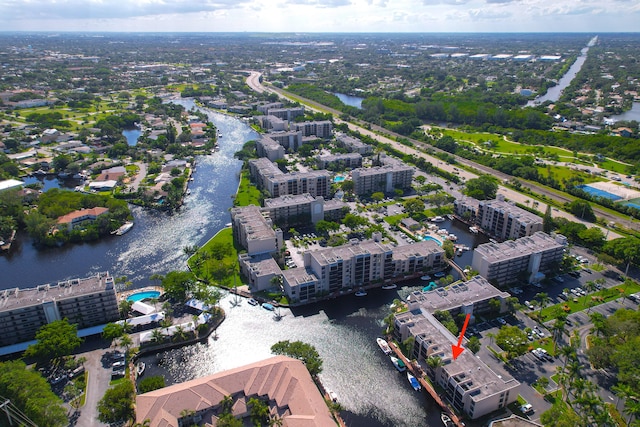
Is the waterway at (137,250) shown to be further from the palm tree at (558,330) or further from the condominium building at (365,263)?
the palm tree at (558,330)

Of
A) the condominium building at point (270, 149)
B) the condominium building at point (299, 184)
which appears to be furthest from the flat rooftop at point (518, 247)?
the condominium building at point (270, 149)

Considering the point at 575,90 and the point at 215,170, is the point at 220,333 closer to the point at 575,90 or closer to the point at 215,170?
the point at 215,170

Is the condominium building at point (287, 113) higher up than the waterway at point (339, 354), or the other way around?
the condominium building at point (287, 113)

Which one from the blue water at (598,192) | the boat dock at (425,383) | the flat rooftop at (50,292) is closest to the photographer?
the boat dock at (425,383)

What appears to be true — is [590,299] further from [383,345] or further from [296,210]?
[296,210]

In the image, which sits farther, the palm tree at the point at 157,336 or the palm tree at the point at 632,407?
the palm tree at the point at 157,336

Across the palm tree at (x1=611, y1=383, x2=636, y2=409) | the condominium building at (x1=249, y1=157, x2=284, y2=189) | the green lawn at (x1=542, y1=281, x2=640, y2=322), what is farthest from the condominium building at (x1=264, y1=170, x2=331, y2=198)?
the palm tree at (x1=611, y1=383, x2=636, y2=409)

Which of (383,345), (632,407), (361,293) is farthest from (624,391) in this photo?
(361,293)

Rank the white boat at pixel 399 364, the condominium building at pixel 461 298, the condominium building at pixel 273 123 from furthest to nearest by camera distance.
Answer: the condominium building at pixel 273 123 < the condominium building at pixel 461 298 < the white boat at pixel 399 364
